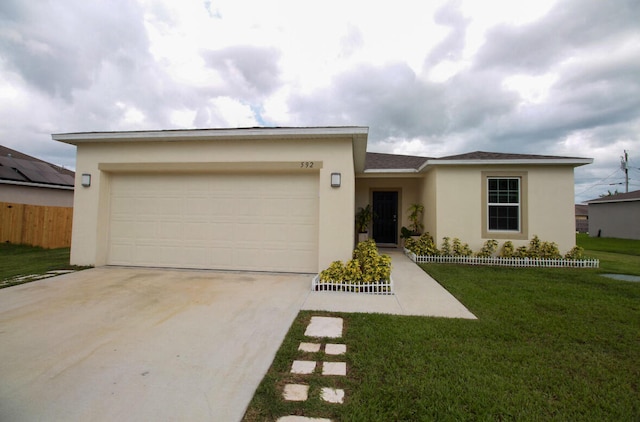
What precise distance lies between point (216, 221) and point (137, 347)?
3.83 metres

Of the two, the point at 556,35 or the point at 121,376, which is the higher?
the point at 556,35

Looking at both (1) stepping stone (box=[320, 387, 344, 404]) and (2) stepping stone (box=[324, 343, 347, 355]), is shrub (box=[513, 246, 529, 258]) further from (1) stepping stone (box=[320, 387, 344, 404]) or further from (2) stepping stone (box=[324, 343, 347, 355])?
(1) stepping stone (box=[320, 387, 344, 404])

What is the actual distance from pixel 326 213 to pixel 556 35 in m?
8.49

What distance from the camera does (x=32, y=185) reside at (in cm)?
1292

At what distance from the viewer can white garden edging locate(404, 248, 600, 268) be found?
24.4 ft

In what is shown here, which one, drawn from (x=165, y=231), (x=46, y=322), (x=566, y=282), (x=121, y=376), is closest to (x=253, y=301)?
(x=121, y=376)

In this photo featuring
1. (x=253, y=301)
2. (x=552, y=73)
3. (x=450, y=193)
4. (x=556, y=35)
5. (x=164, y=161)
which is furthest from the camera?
(x=552, y=73)

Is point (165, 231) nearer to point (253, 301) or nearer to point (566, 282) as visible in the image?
point (253, 301)

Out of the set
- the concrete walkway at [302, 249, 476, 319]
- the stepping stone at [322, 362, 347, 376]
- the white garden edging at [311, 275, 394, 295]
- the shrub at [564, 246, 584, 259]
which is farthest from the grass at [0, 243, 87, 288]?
the shrub at [564, 246, 584, 259]

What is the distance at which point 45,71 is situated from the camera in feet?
29.4

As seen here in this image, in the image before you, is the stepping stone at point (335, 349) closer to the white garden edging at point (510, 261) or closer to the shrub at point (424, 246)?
the white garden edging at point (510, 261)

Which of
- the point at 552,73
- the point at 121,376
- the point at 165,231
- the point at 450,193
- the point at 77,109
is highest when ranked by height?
the point at 552,73

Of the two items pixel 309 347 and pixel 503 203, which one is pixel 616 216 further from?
pixel 309 347

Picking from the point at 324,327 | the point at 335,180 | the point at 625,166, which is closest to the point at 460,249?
the point at 335,180
